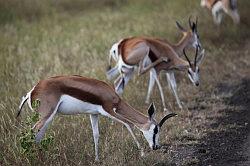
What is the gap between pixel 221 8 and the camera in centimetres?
1405

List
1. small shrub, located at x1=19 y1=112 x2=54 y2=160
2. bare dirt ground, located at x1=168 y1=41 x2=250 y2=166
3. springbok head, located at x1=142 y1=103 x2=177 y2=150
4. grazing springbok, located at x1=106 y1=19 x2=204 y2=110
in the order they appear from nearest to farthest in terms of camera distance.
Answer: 1. small shrub, located at x1=19 y1=112 x2=54 y2=160
2. springbok head, located at x1=142 y1=103 x2=177 y2=150
3. bare dirt ground, located at x1=168 y1=41 x2=250 y2=166
4. grazing springbok, located at x1=106 y1=19 x2=204 y2=110

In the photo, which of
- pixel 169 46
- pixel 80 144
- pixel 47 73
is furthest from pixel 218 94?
pixel 80 144

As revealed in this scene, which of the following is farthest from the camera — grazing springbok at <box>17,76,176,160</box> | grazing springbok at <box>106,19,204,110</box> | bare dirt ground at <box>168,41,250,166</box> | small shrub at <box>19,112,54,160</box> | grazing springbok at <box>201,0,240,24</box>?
grazing springbok at <box>201,0,240,24</box>

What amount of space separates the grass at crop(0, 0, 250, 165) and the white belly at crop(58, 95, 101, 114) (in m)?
0.44

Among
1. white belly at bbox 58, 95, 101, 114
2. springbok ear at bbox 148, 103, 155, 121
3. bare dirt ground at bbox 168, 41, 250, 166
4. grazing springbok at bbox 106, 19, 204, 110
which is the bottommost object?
bare dirt ground at bbox 168, 41, 250, 166

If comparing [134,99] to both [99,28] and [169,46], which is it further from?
[99,28]

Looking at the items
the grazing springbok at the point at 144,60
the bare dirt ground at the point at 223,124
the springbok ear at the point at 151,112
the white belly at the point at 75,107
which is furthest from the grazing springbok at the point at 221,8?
the white belly at the point at 75,107

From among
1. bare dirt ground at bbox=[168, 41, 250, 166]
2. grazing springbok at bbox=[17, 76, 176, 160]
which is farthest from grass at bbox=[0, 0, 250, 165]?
grazing springbok at bbox=[17, 76, 176, 160]

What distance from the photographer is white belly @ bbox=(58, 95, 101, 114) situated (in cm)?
645

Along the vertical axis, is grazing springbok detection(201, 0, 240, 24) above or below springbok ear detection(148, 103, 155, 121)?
above

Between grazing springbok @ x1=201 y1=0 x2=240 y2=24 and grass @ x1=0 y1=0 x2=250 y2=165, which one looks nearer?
grass @ x1=0 y1=0 x2=250 y2=165

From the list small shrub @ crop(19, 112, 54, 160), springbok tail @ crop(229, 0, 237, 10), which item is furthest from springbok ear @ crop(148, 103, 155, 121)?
springbok tail @ crop(229, 0, 237, 10)

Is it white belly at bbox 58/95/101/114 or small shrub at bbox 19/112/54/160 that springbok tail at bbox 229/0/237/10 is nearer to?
white belly at bbox 58/95/101/114

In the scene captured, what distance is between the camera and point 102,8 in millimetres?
17062
